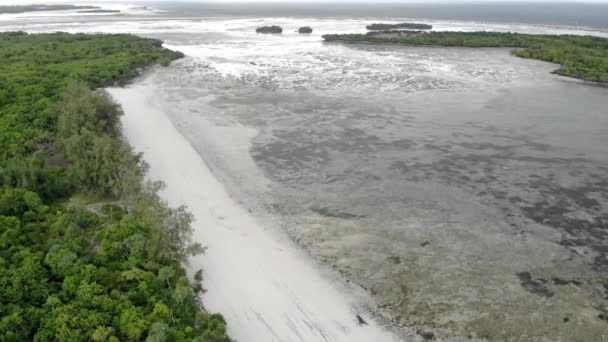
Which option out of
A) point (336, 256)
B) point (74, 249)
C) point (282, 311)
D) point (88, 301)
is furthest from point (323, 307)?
point (74, 249)

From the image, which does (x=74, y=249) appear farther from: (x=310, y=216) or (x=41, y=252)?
(x=310, y=216)

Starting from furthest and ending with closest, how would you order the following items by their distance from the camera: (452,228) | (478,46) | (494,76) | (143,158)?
(478,46) → (494,76) → (143,158) → (452,228)

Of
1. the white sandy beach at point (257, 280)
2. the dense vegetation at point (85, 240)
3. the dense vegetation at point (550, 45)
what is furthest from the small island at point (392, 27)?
the white sandy beach at point (257, 280)

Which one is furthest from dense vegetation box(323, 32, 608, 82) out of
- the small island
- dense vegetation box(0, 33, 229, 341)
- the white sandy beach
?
dense vegetation box(0, 33, 229, 341)

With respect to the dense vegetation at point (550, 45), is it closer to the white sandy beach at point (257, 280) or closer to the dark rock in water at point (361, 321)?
the white sandy beach at point (257, 280)

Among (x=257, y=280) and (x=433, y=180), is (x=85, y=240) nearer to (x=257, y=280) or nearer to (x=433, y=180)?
(x=257, y=280)

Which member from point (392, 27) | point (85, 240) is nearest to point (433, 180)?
point (85, 240)
